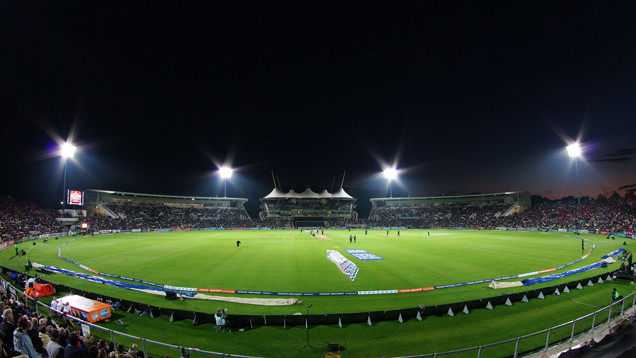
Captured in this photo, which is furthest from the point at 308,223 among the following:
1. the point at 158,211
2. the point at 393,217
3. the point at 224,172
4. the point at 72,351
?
the point at 72,351

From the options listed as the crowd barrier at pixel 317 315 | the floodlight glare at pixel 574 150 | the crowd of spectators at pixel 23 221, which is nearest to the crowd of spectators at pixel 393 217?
the crowd of spectators at pixel 23 221

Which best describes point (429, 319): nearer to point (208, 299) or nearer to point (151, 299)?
point (208, 299)

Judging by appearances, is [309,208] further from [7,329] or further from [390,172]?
[7,329]

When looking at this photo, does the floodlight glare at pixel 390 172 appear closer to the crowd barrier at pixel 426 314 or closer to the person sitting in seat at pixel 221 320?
the crowd barrier at pixel 426 314

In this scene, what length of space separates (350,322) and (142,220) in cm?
8611

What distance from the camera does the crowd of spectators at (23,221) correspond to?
49.1 meters

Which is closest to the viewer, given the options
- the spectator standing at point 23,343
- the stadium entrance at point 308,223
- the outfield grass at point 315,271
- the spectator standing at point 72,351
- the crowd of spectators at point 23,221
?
the spectator standing at point 72,351

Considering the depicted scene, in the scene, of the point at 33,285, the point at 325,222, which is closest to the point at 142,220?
the point at 325,222

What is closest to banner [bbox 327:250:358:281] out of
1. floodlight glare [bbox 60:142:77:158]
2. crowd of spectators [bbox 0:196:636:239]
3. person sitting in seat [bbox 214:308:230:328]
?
person sitting in seat [bbox 214:308:230:328]

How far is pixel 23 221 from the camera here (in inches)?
2191

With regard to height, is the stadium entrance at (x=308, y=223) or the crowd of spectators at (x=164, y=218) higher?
the crowd of spectators at (x=164, y=218)

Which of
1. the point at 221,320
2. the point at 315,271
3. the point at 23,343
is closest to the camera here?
the point at 23,343

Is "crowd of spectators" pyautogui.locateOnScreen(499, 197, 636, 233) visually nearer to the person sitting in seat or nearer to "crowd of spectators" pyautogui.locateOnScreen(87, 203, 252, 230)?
the person sitting in seat

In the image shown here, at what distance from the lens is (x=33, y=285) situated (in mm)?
17000
